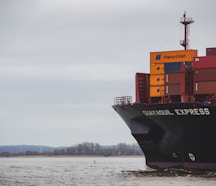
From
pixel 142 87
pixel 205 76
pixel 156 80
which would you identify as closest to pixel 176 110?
pixel 205 76

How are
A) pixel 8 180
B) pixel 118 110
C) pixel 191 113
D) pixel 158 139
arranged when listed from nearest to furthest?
pixel 8 180, pixel 191 113, pixel 158 139, pixel 118 110

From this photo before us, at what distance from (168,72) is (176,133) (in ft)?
16.1

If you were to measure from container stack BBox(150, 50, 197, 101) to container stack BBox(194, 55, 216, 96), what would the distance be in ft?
3.12

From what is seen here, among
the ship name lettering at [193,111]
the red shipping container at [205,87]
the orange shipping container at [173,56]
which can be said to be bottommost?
the ship name lettering at [193,111]

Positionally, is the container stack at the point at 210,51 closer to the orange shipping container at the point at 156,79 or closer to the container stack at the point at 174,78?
the container stack at the point at 174,78

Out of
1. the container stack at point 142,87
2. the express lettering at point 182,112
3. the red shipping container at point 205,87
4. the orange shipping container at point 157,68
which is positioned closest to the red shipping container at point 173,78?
the orange shipping container at point 157,68

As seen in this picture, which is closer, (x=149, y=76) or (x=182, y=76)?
(x=182, y=76)

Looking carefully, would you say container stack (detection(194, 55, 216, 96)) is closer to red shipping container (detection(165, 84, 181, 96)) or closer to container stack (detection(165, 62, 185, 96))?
container stack (detection(165, 62, 185, 96))

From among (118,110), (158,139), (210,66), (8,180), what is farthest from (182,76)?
(8,180)

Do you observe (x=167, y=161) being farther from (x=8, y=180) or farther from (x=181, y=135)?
(x=8, y=180)

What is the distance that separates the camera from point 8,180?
43.0 m

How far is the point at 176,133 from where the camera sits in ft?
158

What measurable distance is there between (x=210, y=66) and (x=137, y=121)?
8.12 meters

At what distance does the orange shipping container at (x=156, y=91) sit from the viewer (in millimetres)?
50344
